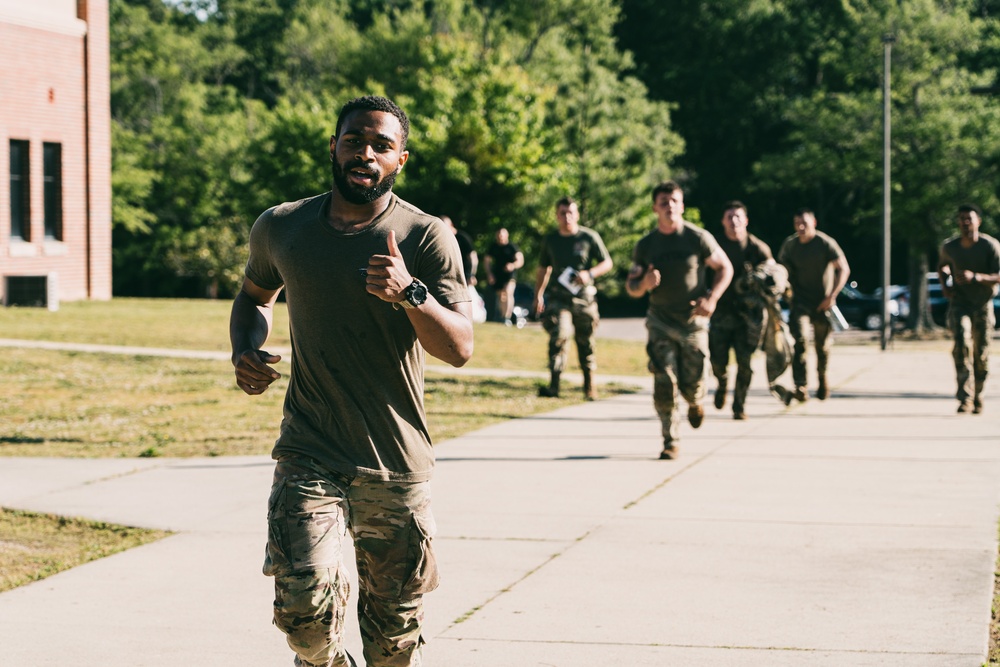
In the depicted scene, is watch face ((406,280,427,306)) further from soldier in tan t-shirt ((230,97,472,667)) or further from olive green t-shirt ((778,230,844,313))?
olive green t-shirt ((778,230,844,313))

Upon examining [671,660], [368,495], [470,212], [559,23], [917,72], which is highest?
[559,23]

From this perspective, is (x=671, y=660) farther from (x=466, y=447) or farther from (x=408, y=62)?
(x=408, y=62)

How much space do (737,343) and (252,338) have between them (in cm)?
961

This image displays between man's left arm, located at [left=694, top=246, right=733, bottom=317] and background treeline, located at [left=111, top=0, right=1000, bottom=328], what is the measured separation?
24.1 meters

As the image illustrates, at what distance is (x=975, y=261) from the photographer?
1320cm

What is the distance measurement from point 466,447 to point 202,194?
45.5 metres

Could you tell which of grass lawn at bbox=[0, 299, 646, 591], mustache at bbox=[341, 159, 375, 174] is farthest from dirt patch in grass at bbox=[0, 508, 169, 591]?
mustache at bbox=[341, 159, 375, 174]

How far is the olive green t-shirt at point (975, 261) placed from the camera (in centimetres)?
1316

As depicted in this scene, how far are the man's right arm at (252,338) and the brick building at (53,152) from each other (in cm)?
2248

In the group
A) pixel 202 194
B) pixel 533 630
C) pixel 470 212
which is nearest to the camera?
pixel 533 630

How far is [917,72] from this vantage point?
33969 millimetres

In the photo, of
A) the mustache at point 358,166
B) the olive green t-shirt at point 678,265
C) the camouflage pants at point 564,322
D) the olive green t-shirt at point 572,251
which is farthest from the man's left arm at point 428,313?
the camouflage pants at point 564,322

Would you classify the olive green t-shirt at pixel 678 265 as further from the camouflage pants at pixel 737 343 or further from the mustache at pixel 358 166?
the mustache at pixel 358 166

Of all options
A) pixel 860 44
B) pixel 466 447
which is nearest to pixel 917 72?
pixel 860 44
